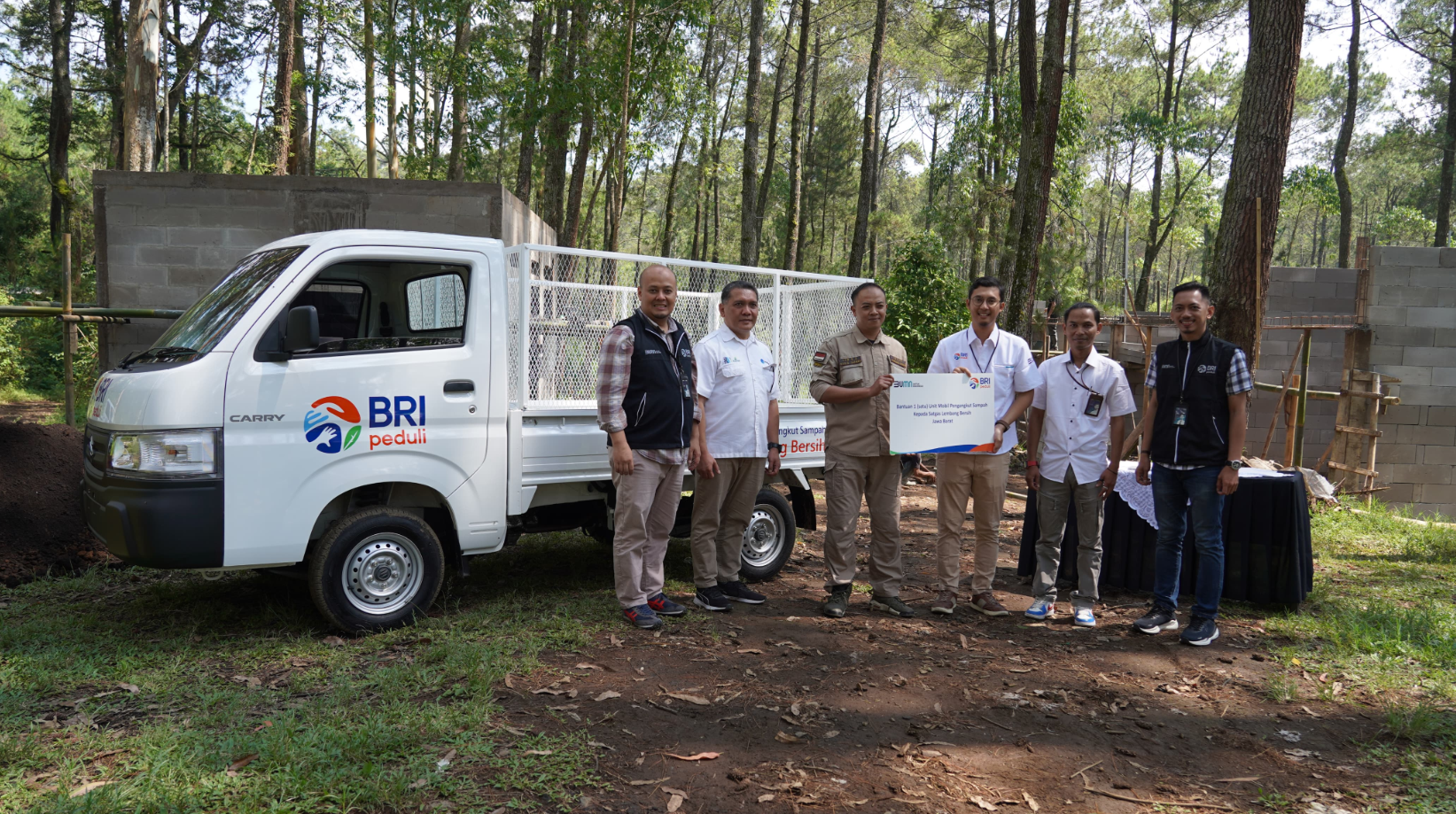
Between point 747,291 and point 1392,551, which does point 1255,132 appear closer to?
point 1392,551

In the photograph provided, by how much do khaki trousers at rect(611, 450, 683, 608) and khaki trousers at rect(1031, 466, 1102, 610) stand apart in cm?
229

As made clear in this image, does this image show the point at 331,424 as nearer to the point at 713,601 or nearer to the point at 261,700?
the point at 261,700

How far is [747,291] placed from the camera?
5391mm

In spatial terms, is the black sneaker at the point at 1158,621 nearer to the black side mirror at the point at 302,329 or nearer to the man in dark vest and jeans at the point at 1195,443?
the man in dark vest and jeans at the point at 1195,443

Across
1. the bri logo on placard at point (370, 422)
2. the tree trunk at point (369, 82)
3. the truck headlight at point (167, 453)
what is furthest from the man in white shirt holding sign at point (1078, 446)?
the tree trunk at point (369, 82)

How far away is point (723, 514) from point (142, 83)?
41.4 ft

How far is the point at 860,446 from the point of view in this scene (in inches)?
212

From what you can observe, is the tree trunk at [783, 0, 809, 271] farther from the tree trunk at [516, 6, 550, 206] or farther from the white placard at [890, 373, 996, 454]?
the white placard at [890, 373, 996, 454]

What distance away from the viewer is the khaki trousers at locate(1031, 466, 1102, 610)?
5438 millimetres

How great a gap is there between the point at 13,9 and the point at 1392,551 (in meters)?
36.3

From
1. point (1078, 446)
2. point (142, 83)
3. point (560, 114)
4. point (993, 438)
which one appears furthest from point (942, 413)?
point (142, 83)

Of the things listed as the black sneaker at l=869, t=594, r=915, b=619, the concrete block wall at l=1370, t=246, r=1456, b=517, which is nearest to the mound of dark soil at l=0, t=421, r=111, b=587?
the black sneaker at l=869, t=594, r=915, b=619

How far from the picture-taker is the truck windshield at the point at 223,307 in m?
4.54

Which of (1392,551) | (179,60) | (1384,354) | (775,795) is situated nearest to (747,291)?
(775,795)
